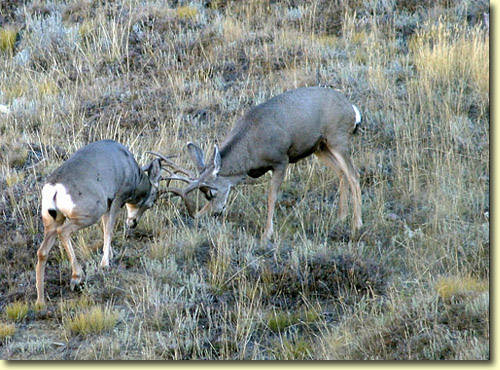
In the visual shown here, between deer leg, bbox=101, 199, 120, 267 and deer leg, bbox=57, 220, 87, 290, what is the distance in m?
0.37

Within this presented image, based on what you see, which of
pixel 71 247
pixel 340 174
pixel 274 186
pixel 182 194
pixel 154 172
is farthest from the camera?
pixel 340 174

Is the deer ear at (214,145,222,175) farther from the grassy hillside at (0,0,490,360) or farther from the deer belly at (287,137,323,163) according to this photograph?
the deer belly at (287,137,323,163)

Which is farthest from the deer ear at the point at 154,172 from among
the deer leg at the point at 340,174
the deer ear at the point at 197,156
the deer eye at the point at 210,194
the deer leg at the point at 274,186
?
the deer leg at the point at 340,174

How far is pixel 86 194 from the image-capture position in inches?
332

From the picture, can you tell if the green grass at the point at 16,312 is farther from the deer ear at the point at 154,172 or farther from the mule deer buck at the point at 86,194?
the deer ear at the point at 154,172

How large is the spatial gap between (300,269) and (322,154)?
8.32ft

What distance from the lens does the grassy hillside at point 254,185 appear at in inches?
302

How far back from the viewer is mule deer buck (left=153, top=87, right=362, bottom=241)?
10102mm

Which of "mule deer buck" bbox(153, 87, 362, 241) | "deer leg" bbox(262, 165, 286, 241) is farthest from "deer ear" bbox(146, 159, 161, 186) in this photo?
"deer leg" bbox(262, 165, 286, 241)

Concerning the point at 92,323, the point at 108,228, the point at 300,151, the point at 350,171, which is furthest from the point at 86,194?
the point at 350,171

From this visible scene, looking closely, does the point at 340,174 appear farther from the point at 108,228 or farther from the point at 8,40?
the point at 8,40

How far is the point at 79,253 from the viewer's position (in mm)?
9477

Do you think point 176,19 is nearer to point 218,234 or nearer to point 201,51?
point 201,51

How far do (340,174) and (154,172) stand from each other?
2438mm
